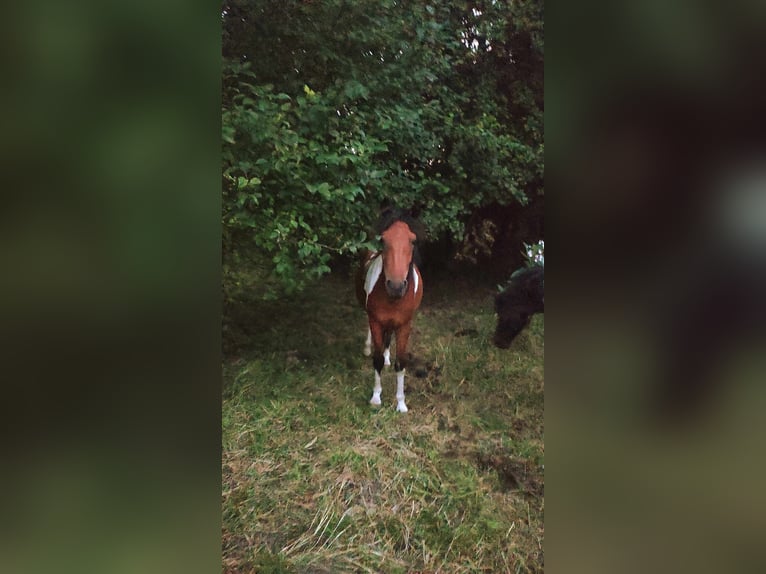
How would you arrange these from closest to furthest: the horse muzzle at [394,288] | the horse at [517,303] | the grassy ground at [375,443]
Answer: the grassy ground at [375,443] → the horse at [517,303] → the horse muzzle at [394,288]

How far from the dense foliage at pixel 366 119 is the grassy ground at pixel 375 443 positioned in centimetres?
32

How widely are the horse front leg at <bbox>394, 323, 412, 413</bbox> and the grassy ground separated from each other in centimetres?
3

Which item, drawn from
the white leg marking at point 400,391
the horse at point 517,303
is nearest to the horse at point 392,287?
the white leg marking at point 400,391

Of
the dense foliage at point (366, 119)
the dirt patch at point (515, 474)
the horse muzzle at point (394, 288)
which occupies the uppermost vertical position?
the dense foliage at point (366, 119)

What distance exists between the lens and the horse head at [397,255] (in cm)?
227

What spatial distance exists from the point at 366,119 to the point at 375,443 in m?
1.50

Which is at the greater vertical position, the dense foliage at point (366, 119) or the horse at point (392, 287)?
the dense foliage at point (366, 119)

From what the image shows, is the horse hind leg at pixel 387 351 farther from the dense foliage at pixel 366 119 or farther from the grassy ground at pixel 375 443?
the dense foliage at pixel 366 119

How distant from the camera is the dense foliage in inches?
81.9

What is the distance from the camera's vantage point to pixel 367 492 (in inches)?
85.9

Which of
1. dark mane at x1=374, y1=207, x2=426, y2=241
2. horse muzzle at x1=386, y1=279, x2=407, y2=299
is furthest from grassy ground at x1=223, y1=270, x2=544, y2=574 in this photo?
dark mane at x1=374, y1=207, x2=426, y2=241

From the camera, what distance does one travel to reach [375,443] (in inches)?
90.1
